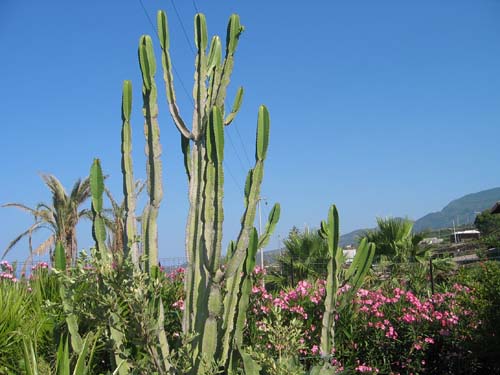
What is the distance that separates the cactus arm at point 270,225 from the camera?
4344 millimetres

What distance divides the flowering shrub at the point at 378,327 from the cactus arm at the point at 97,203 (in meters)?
2.12

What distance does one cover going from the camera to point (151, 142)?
3.95 meters

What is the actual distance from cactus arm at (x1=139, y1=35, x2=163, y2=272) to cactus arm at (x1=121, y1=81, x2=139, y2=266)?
11 cm

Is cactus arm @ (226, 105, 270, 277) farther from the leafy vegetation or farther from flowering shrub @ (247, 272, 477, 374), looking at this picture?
flowering shrub @ (247, 272, 477, 374)

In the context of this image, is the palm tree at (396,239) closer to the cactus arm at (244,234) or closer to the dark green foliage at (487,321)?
the dark green foliage at (487,321)

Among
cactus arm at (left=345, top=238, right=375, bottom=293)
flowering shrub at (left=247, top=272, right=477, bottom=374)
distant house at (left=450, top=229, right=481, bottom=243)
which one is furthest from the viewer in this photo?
distant house at (left=450, top=229, right=481, bottom=243)

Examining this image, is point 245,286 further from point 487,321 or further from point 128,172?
point 487,321

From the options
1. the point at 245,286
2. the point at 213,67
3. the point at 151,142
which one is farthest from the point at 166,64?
the point at 245,286

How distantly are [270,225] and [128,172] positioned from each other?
137 cm

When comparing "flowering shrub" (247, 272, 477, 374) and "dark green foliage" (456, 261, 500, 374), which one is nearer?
"dark green foliage" (456, 261, 500, 374)

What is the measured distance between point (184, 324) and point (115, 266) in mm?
1051

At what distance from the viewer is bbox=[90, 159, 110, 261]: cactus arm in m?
3.64

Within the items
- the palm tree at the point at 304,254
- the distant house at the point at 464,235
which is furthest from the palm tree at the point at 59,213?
the distant house at the point at 464,235

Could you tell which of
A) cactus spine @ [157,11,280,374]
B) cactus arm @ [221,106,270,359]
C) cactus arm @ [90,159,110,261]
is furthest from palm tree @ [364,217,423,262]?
cactus arm @ [90,159,110,261]
